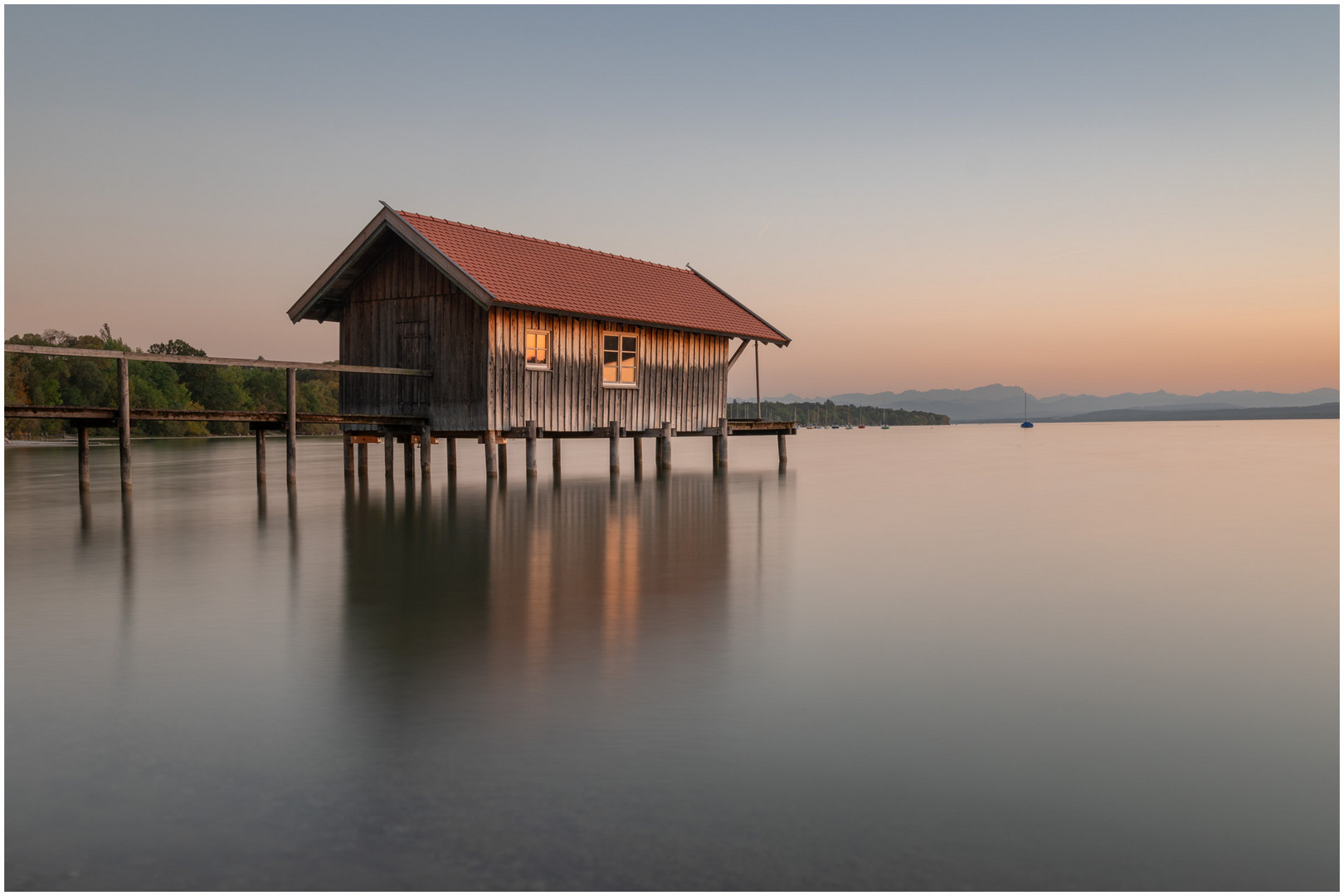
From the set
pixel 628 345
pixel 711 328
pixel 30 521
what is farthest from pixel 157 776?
pixel 711 328

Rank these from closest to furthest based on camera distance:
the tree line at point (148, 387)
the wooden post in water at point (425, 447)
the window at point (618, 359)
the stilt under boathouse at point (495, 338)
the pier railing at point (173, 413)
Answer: the pier railing at point (173, 413), the stilt under boathouse at point (495, 338), the wooden post in water at point (425, 447), the window at point (618, 359), the tree line at point (148, 387)

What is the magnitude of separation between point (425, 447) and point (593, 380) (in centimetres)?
516

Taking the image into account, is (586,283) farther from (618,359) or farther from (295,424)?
(295,424)

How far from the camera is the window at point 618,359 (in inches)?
1120

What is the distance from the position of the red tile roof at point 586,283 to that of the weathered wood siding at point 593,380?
535 mm

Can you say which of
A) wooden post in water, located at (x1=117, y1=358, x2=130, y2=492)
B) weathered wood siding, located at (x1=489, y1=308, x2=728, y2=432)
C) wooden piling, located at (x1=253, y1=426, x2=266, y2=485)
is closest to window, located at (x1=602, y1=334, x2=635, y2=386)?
weathered wood siding, located at (x1=489, y1=308, x2=728, y2=432)

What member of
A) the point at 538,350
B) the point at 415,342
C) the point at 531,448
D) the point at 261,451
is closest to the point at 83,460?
the point at 261,451

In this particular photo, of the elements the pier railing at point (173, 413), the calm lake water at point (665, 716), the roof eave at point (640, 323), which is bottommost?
the calm lake water at point (665, 716)

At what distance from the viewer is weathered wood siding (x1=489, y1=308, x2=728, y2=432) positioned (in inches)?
1004

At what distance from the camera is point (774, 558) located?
14.1 m

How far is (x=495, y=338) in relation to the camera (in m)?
25.0

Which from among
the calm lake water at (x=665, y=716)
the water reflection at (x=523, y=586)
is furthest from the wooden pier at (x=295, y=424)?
the calm lake water at (x=665, y=716)

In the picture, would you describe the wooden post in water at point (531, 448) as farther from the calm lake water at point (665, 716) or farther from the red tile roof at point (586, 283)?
the calm lake water at point (665, 716)

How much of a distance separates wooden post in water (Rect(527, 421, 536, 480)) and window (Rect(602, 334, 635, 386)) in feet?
8.67
